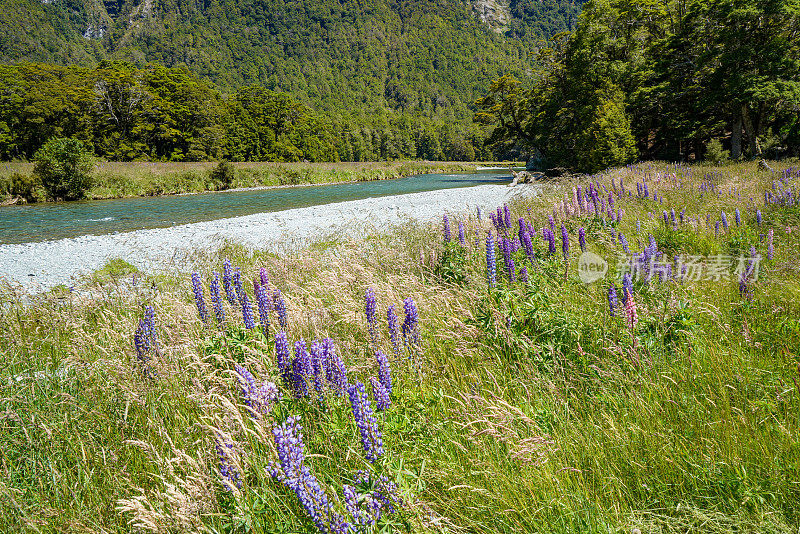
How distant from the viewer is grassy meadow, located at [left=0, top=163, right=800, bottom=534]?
68.2 inches

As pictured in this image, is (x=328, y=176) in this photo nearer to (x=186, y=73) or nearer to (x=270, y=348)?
(x=186, y=73)

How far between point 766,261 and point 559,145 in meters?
31.0

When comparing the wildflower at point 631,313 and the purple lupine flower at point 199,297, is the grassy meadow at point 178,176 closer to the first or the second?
the purple lupine flower at point 199,297

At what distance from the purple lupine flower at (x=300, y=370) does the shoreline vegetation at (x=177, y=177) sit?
3386 cm

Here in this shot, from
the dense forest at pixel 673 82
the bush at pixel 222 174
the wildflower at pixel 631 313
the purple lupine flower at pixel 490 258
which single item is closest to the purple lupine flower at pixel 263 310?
the purple lupine flower at pixel 490 258

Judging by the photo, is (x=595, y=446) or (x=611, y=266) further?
(x=611, y=266)

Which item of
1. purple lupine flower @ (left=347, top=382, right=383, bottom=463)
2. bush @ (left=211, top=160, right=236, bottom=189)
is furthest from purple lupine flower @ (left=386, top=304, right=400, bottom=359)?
bush @ (left=211, top=160, right=236, bottom=189)

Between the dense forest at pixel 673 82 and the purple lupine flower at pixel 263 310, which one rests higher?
the dense forest at pixel 673 82

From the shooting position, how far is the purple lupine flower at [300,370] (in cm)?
226

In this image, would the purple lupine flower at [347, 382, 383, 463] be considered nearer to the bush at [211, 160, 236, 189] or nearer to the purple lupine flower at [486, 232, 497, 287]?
the purple lupine flower at [486, 232, 497, 287]

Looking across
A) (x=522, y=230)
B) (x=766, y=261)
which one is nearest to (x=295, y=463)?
(x=522, y=230)

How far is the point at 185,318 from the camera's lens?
4.08 metres

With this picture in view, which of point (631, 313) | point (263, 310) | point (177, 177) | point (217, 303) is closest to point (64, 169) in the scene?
point (177, 177)

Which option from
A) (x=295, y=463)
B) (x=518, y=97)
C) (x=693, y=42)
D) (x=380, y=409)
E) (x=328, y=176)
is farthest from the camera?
(x=328, y=176)
